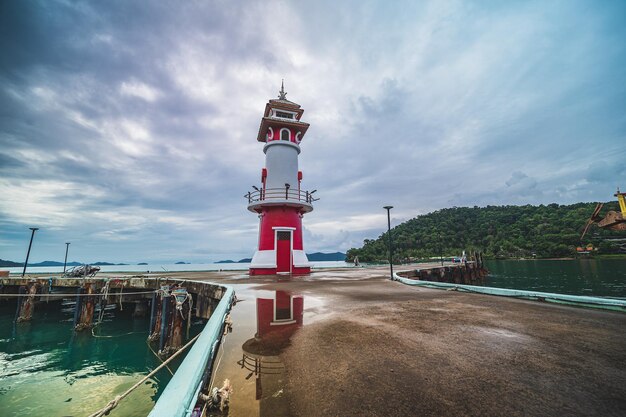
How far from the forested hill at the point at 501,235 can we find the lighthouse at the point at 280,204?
5627 cm

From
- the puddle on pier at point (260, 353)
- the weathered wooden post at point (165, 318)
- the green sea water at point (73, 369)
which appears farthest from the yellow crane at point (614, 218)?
the green sea water at point (73, 369)

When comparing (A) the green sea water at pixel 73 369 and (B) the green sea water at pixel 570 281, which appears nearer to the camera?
(A) the green sea water at pixel 73 369

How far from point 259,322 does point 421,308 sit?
164 inches

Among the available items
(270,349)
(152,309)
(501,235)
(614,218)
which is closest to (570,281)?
(614,218)

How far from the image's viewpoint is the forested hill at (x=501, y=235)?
77812mm

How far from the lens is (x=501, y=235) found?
93438mm

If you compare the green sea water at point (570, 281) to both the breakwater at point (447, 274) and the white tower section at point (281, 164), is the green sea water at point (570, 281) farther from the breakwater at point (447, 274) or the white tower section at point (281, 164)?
the white tower section at point (281, 164)

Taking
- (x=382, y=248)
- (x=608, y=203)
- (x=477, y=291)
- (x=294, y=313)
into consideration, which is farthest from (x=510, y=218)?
(x=294, y=313)

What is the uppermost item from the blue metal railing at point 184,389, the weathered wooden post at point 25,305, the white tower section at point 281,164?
the white tower section at point 281,164

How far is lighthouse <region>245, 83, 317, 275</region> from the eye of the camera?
18359 millimetres

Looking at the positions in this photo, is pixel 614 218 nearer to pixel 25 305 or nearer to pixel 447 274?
pixel 447 274

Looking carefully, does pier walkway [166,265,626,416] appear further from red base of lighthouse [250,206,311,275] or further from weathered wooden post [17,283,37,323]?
weathered wooden post [17,283,37,323]

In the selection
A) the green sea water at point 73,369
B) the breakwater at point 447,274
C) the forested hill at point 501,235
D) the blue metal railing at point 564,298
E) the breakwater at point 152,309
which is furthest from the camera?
the forested hill at point 501,235

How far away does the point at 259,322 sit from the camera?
18.2 ft
